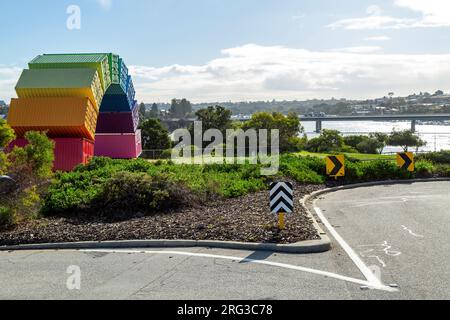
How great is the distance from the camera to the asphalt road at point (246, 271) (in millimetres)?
7926

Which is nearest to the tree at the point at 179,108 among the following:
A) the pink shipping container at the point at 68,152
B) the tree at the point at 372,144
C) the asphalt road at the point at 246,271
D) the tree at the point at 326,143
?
the tree at the point at 372,144

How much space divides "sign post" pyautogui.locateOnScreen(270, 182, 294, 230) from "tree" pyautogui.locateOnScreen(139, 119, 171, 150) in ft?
166

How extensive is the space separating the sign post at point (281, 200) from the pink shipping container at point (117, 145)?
3078 cm

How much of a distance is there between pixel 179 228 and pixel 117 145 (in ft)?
101

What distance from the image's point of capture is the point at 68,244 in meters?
11.9

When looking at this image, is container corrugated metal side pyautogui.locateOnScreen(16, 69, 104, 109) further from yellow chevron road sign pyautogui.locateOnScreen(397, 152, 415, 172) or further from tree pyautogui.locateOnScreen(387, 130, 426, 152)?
tree pyautogui.locateOnScreen(387, 130, 426, 152)

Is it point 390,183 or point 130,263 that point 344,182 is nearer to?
point 390,183

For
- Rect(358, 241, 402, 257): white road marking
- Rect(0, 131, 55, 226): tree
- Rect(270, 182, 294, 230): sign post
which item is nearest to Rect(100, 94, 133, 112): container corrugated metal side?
Rect(0, 131, 55, 226): tree

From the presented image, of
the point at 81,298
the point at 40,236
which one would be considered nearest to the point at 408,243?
the point at 81,298

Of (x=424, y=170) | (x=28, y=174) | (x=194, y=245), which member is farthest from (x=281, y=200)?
(x=424, y=170)

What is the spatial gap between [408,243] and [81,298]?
7276 mm

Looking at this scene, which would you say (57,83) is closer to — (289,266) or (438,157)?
(438,157)

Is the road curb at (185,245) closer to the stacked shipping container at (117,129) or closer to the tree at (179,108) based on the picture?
the stacked shipping container at (117,129)
